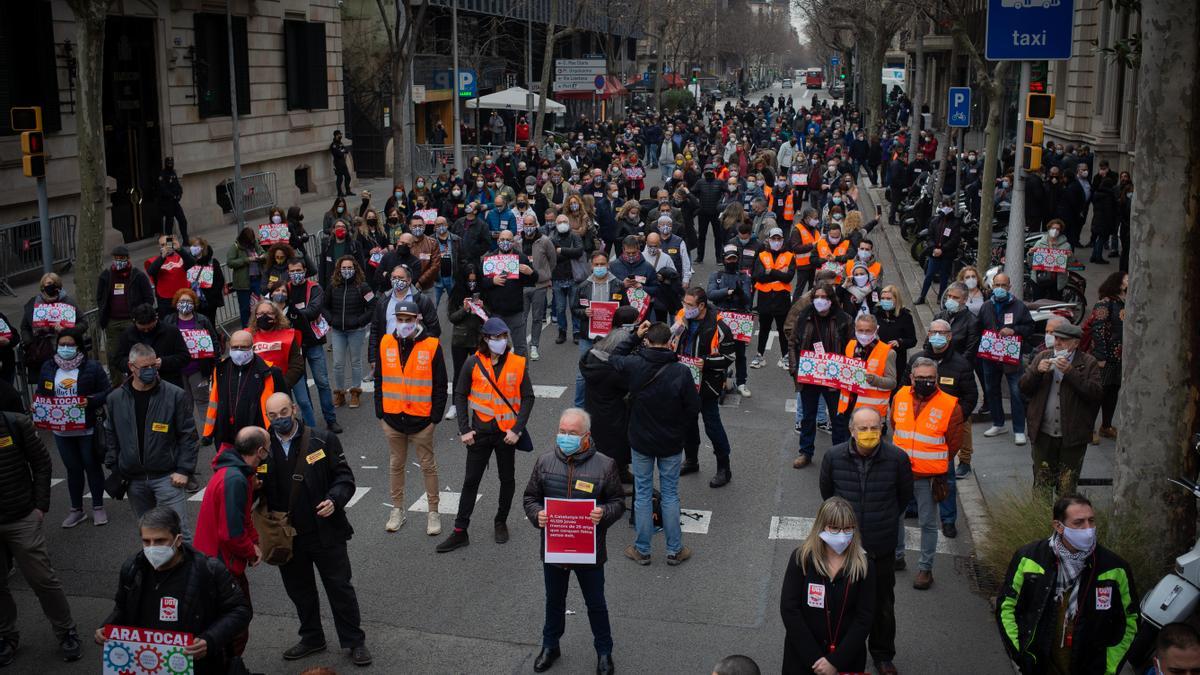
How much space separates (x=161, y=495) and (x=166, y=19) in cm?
2172

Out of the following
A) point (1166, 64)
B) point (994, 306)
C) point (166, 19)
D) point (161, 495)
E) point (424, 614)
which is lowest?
point (424, 614)

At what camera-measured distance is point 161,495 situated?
9023 mm

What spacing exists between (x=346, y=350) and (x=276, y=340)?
2.79 m

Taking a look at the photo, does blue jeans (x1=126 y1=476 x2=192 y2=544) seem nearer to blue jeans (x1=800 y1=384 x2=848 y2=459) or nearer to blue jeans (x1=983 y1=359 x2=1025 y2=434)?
blue jeans (x1=800 y1=384 x2=848 y2=459)

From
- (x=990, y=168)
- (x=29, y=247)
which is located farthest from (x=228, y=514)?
(x=29, y=247)

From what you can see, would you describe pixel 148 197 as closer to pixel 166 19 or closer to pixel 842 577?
pixel 166 19

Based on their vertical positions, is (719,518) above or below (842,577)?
below

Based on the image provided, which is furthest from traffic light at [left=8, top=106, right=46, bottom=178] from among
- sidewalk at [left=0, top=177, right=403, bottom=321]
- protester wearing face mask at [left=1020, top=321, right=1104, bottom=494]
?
protester wearing face mask at [left=1020, top=321, right=1104, bottom=494]

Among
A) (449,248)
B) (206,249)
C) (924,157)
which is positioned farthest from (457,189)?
(924,157)

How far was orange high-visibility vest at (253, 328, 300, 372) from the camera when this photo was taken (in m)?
11.5

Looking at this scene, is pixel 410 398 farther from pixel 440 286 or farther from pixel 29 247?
pixel 29 247

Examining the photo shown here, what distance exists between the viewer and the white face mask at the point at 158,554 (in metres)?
6.12

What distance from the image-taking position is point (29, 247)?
21.7 m

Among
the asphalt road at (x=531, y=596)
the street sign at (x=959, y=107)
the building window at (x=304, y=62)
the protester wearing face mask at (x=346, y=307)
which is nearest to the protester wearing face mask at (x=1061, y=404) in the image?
the asphalt road at (x=531, y=596)
